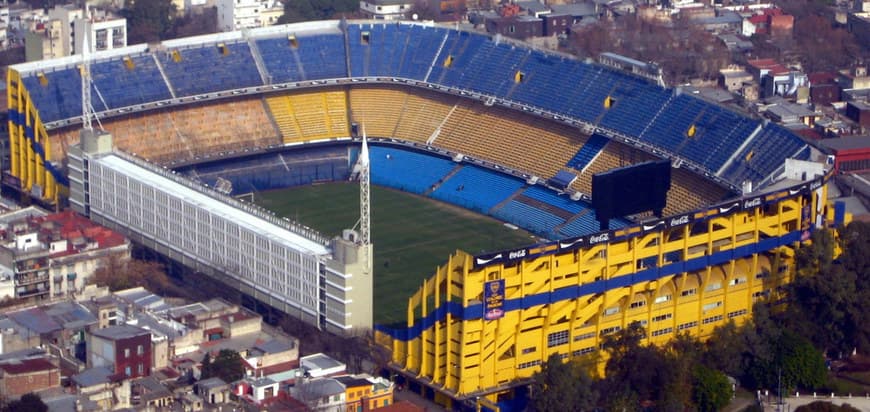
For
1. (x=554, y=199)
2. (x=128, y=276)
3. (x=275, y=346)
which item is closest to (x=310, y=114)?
(x=554, y=199)

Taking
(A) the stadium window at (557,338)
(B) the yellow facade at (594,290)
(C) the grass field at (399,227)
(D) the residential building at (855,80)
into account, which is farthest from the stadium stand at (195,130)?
(D) the residential building at (855,80)

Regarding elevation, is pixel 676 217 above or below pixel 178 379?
above

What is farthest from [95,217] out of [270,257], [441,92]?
[441,92]

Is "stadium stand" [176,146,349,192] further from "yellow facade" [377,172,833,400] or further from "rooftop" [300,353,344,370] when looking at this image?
"rooftop" [300,353,344,370]

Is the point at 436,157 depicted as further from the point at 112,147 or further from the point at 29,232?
the point at 29,232

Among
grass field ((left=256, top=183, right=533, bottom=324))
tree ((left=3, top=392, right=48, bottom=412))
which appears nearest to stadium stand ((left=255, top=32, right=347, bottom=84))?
grass field ((left=256, top=183, right=533, bottom=324))
